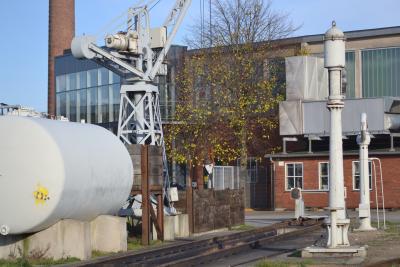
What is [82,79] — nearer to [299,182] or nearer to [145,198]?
[299,182]

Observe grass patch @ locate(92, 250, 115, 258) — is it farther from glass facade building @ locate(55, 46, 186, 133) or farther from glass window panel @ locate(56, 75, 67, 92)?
glass window panel @ locate(56, 75, 67, 92)

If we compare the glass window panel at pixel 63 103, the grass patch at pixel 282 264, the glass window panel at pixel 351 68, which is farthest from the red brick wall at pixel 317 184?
the grass patch at pixel 282 264

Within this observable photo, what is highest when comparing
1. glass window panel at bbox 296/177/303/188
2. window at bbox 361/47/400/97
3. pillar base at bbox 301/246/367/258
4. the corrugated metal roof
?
window at bbox 361/47/400/97

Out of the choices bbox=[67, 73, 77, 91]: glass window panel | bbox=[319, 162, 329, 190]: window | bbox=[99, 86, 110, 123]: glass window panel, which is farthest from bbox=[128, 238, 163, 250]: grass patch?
bbox=[67, 73, 77, 91]: glass window panel

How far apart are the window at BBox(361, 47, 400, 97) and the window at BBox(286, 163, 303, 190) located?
1001 cm

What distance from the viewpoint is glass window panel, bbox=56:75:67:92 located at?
64.7 metres

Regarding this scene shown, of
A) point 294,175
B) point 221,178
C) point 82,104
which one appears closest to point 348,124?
point 294,175

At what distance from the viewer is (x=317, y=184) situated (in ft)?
155

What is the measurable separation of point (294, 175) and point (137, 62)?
21039mm

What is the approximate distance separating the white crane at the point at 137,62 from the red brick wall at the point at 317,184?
18.7 metres

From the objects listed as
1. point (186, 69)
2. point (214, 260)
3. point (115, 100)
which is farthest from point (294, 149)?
point (214, 260)

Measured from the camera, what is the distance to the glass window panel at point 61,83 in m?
64.7

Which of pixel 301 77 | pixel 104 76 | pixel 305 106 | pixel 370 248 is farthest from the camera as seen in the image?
pixel 104 76

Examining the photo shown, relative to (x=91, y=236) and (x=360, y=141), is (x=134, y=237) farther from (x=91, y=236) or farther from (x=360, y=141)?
(x=360, y=141)
